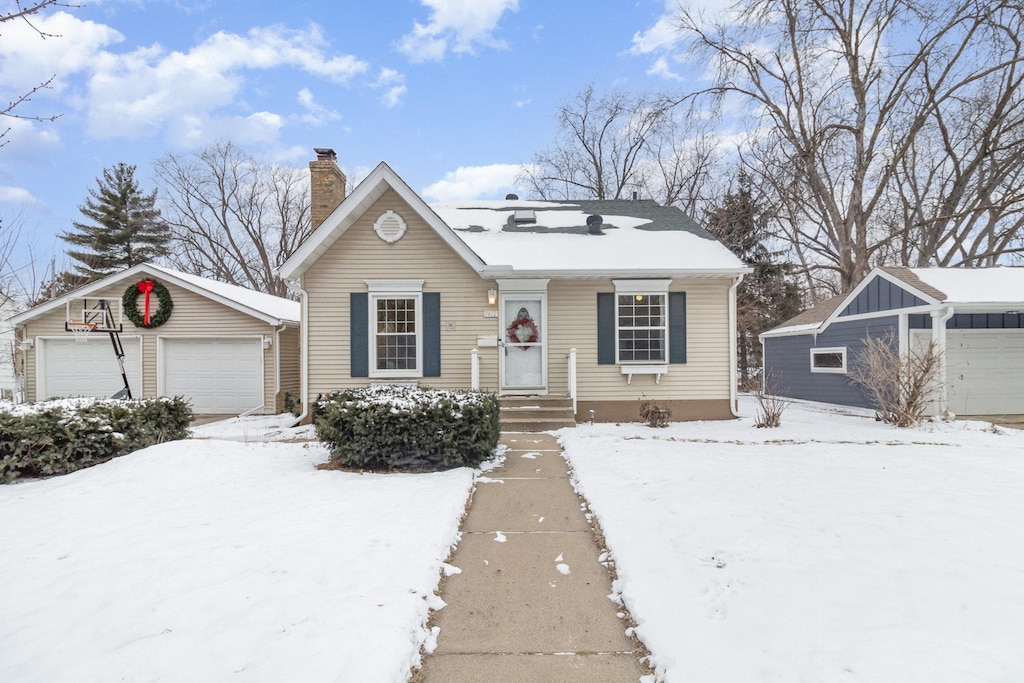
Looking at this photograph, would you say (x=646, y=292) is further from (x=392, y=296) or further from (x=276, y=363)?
(x=276, y=363)

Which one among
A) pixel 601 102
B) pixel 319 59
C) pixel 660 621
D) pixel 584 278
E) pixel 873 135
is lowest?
pixel 660 621

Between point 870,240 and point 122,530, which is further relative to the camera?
point 870,240

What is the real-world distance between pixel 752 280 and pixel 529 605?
2407cm

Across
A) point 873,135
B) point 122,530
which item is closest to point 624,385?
point 122,530

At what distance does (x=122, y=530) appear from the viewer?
4441 mm

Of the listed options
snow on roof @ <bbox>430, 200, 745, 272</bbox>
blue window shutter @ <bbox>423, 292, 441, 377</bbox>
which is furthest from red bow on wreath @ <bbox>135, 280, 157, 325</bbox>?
blue window shutter @ <bbox>423, 292, 441, 377</bbox>

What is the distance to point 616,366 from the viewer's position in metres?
10.8

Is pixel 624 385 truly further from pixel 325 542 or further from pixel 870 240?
pixel 870 240

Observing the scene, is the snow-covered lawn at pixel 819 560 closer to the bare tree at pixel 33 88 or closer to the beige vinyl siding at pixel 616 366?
the beige vinyl siding at pixel 616 366

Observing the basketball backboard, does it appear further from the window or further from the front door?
the window

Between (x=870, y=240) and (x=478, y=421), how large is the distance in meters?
22.9

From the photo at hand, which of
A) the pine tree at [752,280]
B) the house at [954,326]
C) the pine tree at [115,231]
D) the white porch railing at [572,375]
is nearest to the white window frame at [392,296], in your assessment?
the white porch railing at [572,375]

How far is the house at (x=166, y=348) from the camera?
513 inches

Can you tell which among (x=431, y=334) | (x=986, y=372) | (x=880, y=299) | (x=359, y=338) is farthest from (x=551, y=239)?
(x=986, y=372)
